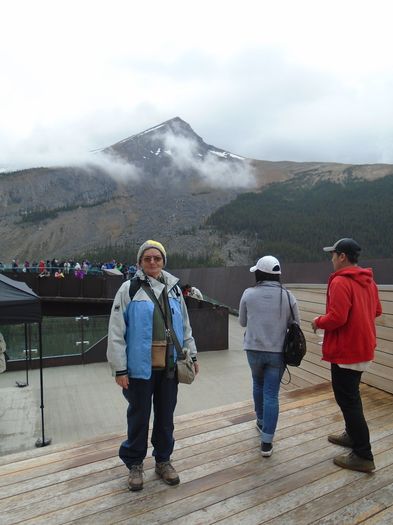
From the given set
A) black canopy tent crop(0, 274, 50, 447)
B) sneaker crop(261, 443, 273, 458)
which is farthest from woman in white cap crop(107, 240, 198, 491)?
black canopy tent crop(0, 274, 50, 447)

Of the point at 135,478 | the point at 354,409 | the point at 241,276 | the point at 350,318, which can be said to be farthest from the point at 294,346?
the point at 241,276

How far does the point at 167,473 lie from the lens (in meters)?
2.84

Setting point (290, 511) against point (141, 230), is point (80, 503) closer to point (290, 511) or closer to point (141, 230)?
point (290, 511)

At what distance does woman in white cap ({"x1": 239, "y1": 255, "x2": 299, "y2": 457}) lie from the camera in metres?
3.27

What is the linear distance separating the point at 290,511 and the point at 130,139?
184859 mm

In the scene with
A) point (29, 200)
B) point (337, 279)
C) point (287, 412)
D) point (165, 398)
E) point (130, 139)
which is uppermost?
point (130, 139)

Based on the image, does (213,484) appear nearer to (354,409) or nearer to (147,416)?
(147,416)

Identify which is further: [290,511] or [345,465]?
[345,465]

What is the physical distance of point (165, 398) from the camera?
113 inches

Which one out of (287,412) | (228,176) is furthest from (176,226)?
(287,412)

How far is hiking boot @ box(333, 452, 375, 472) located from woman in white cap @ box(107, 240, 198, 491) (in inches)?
50.6

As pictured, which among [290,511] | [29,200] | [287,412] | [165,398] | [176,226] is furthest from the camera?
[29,200]

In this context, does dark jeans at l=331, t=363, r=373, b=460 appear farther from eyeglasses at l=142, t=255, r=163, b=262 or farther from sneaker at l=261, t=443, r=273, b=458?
eyeglasses at l=142, t=255, r=163, b=262

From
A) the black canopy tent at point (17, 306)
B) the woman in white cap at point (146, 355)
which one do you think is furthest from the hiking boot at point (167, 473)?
the black canopy tent at point (17, 306)
